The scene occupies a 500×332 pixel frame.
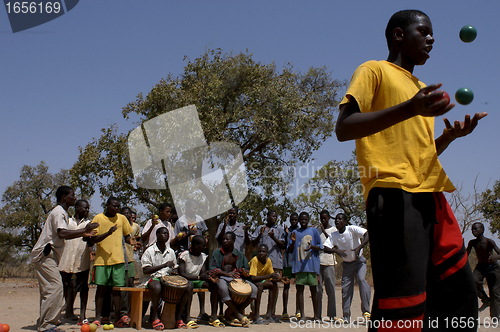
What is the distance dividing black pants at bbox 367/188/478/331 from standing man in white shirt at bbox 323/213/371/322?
6.23 metres

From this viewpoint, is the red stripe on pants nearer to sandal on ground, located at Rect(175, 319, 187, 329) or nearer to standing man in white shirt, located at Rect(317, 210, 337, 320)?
sandal on ground, located at Rect(175, 319, 187, 329)

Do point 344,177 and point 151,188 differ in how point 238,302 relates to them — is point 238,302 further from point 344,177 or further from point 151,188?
point 344,177

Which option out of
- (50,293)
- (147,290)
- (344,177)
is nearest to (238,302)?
(147,290)

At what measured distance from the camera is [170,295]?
6.80 meters

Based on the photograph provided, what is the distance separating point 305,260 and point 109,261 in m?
3.62

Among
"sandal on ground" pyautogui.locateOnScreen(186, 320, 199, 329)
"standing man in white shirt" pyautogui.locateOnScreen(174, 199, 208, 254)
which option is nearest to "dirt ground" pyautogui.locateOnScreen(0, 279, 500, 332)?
"sandal on ground" pyautogui.locateOnScreen(186, 320, 199, 329)

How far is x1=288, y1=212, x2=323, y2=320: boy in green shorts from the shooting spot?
8.23 metres

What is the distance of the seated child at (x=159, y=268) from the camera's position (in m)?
6.70

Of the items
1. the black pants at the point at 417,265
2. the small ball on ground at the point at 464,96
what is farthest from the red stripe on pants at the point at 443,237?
the small ball on ground at the point at 464,96

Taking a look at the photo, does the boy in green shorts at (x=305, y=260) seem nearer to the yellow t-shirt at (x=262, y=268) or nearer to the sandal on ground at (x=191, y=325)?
the yellow t-shirt at (x=262, y=268)

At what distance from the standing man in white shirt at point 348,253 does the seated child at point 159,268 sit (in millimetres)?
2929

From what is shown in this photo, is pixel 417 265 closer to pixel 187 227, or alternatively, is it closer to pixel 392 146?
pixel 392 146

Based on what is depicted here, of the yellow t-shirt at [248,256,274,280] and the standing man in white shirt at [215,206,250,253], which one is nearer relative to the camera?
the yellow t-shirt at [248,256,274,280]

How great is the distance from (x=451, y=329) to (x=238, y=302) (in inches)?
227
